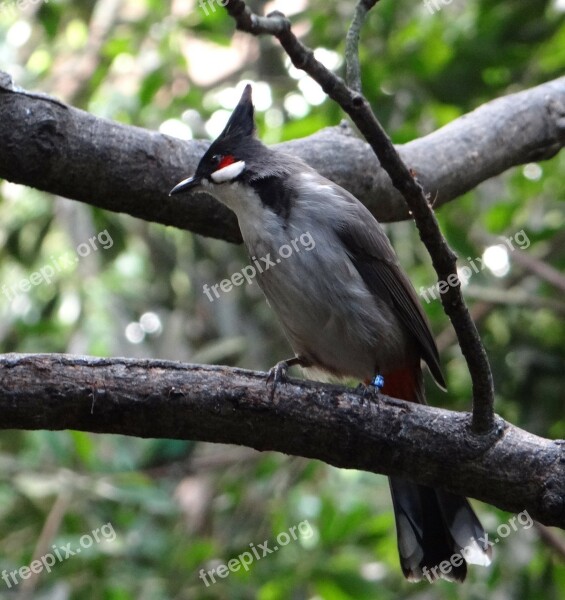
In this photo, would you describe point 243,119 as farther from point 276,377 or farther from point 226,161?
point 276,377

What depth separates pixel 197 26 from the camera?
15.0 feet

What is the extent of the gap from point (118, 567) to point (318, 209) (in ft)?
6.47

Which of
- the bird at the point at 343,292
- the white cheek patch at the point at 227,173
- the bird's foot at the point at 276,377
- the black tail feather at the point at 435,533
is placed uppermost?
the white cheek patch at the point at 227,173

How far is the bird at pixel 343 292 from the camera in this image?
9.32 feet

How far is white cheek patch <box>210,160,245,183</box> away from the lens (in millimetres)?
→ 2943

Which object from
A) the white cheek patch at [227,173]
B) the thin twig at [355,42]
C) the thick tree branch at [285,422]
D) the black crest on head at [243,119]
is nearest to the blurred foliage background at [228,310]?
the black crest on head at [243,119]

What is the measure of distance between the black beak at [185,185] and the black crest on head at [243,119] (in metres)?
0.32

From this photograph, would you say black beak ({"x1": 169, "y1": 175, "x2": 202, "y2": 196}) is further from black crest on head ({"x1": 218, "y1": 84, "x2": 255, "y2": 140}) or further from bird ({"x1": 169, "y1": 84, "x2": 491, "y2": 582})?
black crest on head ({"x1": 218, "y1": 84, "x2": 255, "y2": 140})

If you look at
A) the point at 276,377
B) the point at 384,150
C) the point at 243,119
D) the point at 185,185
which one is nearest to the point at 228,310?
the point at 243,119

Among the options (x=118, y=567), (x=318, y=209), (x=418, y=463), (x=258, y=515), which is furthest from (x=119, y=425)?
(x=258, y=515)

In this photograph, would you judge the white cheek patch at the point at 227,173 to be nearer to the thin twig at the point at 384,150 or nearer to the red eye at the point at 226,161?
the red eye at the point at 226,161

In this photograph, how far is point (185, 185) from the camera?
9.45 ft

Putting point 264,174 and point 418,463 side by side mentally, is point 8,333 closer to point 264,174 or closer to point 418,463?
point 264,174

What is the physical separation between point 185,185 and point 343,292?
609 millimetres
